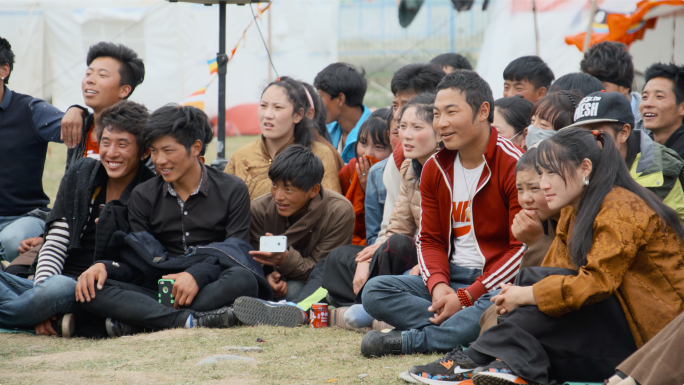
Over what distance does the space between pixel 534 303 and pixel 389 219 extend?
145cm

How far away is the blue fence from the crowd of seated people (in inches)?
281

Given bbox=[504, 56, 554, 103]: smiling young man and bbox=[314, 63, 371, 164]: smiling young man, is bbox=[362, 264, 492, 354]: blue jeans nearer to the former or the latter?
bbox=[504, 56, 554, 103]: smiling young man

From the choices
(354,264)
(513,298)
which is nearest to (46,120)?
(354,264)

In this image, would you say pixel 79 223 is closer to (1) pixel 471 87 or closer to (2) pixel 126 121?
(2) pixel 126 121

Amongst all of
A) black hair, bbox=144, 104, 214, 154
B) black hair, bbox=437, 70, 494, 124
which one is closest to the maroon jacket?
black hair, bbox=437, 70, 494, 124

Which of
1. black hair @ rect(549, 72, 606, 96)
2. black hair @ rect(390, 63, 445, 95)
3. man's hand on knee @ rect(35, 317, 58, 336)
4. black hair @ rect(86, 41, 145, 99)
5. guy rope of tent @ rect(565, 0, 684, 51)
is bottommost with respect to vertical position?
man's hand on knee @ rect(35, 317, 58, 336)

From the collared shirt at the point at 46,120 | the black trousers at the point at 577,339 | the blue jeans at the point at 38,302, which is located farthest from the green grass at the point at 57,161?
the black trousers at the point at 577,339

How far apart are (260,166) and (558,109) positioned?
1905 millimetres

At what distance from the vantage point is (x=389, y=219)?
145 inches

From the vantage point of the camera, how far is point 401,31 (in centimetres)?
1250

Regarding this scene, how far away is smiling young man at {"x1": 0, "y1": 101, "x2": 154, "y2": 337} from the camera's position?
3.44m

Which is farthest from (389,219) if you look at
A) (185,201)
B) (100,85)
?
(100,85)

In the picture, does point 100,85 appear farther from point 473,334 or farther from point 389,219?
point 473,334

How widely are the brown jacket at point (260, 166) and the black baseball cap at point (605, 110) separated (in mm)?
1756
